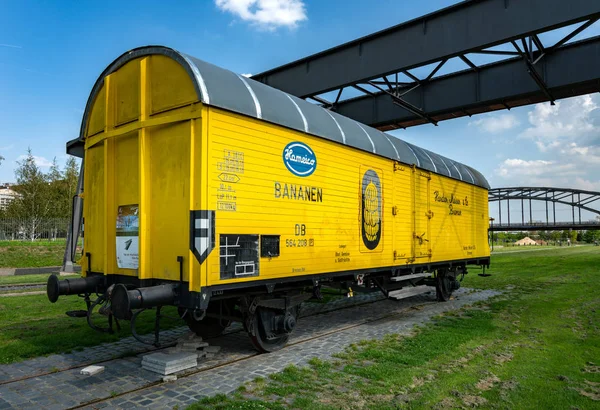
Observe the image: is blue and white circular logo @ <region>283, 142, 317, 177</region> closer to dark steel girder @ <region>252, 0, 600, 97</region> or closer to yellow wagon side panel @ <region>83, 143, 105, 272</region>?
yellow wagon side panel @ <region>83, 143, 105, 272</region>

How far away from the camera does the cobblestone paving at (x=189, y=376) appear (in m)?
5.17

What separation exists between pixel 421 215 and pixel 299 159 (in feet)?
17.1

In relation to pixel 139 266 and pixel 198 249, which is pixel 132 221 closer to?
pixel 139 266

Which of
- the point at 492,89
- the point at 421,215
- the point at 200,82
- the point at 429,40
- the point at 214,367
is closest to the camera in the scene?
the point at 200,82

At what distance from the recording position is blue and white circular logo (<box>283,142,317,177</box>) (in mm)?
7070

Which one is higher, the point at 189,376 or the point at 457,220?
the point at 457,220

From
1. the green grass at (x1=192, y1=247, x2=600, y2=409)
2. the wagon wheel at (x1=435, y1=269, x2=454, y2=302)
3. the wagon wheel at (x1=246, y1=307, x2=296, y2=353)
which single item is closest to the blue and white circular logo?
the wagon wheel at (x1=246, y1=307, x2=296, y2=353)

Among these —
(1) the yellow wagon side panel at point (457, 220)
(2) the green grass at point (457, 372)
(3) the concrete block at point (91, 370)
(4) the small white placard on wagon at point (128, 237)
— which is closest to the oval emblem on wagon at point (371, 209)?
(2) the green grass at point (457, 372)

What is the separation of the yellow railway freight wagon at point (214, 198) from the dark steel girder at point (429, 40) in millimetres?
3518

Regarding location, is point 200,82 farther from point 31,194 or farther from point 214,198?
point 31,194

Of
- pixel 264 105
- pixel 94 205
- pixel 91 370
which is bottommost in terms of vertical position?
pixel 91 370

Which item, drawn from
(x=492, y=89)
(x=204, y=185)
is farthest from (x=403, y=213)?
(x=204, y=185)

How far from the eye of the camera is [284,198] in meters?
6.96

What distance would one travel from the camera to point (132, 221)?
6.48 metres
